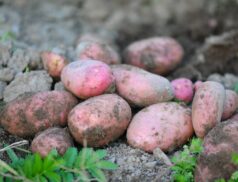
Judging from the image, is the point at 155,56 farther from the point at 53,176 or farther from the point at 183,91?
the point at 53,176

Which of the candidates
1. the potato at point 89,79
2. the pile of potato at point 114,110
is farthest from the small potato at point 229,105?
the potato at point 89,79

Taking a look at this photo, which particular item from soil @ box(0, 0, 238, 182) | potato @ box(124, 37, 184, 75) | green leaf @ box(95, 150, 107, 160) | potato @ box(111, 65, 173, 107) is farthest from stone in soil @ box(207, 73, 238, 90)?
green leaf @ box(95, 150, 107, 160)

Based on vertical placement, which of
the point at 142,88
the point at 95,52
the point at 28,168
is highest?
the point at 95,52

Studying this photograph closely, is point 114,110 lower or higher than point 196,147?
higher

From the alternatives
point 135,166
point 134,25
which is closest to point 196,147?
point 135,166

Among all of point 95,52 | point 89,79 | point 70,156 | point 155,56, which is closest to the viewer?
point 70,156

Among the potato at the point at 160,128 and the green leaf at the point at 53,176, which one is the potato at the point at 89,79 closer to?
the potato at the point at 160,128

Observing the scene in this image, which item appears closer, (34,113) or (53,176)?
(53,176)

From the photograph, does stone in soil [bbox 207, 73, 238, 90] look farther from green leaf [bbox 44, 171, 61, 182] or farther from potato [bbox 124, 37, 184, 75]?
green leaf [bbox 44, 171, 61, 182]
